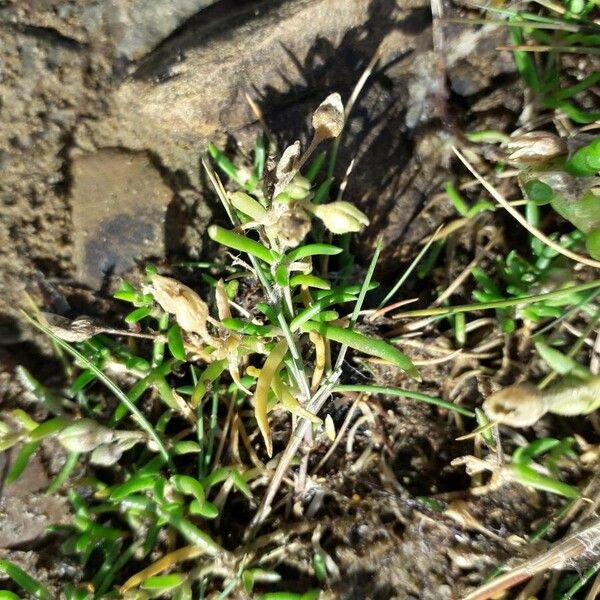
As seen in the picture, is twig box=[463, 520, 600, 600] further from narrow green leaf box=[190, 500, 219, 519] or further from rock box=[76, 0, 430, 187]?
rock box=[76, 0, 430, 187]

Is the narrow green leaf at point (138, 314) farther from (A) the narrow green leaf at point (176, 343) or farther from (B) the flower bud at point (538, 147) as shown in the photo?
(B) the flower bud at point (538, 147)

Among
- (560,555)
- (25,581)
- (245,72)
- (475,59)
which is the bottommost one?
(560,555)

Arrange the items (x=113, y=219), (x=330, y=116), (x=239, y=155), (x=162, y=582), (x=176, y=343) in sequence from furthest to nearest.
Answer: (x=239, y=155), (x=113, y=219), (x=176, y=343), (x=162, y=582), (x=330, y=116)

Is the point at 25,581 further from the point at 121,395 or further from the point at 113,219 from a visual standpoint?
the point at 113,219

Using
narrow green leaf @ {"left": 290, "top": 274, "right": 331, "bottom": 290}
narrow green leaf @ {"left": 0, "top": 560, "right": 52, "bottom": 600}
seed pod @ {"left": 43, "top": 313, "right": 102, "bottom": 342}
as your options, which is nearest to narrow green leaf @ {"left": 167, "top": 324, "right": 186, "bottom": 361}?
seed pod @ {"left": 43, "top": 313, "right": 102, "bottom": 342}

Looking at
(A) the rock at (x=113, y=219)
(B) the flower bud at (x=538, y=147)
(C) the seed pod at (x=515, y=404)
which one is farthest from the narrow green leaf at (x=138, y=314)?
(B) the flower bud at (x=538, y=147)

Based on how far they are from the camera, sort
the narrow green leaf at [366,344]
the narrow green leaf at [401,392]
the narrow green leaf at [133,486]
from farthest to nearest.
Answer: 1. the narrow green leaf at [133,486]
2. the narrow green leaf at [401,392]
3. the narrow green leaf at [366,344]

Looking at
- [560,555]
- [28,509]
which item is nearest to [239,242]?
[28,509]
